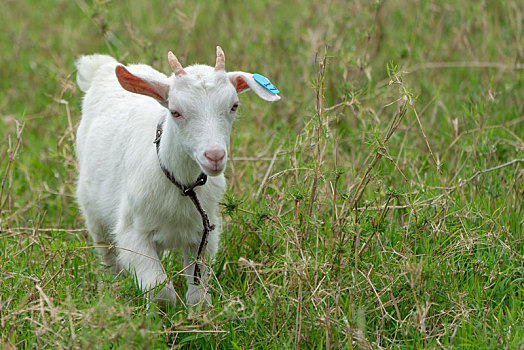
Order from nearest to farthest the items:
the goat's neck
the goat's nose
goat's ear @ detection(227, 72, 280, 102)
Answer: the goat's nose < goat's ear @ detection(227, 72, 280, 102) < the goat's neck

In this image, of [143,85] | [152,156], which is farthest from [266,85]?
[152,156]

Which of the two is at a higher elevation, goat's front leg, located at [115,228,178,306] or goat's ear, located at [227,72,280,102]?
goat's ear, located at [227,72,280,102]

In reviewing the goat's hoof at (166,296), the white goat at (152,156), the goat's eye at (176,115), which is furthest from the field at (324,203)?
the goat's eye at (176,115)

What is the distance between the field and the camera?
355 centimetres

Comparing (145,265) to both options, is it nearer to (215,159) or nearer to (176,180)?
(176,180)

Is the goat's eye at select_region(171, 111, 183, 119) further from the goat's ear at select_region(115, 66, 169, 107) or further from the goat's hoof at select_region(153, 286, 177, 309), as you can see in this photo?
the goat's hoof at select_region(153, 286, 177, 309)

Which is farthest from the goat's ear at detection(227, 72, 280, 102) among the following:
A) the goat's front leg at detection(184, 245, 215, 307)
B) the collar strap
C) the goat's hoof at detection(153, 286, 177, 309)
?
the goat's hoof at detection(153, 286, 177, 309)

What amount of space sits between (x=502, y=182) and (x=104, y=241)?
2.77 meters

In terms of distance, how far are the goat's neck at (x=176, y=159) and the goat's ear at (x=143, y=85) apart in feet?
0.60

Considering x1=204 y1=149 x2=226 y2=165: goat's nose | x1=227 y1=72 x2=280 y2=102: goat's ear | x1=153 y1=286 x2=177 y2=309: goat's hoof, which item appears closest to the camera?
x1=204 y1=149 x2=226 y2=165: goat's nose

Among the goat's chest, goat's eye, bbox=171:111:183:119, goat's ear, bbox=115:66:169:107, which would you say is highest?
goat's ear, bbox=115:66:169:107

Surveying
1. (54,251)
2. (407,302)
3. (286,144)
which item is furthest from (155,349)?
(286,144)

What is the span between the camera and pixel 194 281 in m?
4.09

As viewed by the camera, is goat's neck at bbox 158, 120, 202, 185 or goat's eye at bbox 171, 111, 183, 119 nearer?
goat's eye at bbox 171, 111, 183, 119
